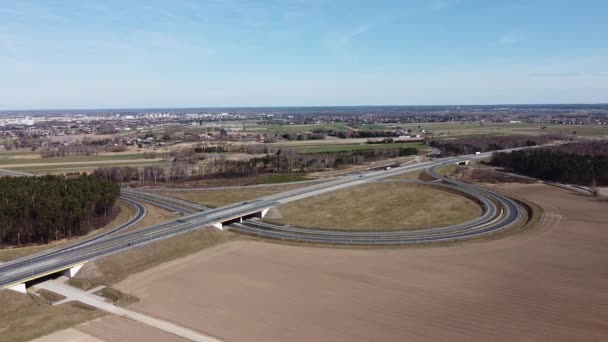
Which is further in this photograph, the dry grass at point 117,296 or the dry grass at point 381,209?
the dry grass at point 381,209

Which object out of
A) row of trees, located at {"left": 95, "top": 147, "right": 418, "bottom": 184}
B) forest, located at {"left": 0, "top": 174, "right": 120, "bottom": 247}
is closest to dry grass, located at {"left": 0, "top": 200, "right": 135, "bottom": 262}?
forest, located at {"left": 0, "top": 174, "right": 120, "bottom": 247}

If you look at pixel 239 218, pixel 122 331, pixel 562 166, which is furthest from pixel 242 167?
pixel 122 331

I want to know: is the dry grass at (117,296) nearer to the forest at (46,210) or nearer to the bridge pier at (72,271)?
the bridge pier at (72,271)

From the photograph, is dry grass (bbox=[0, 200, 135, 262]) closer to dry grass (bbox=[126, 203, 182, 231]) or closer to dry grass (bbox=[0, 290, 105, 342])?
dry grass (bbox=[126, 203, 182, 231])

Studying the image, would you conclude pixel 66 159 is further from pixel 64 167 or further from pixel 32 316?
pixel 32 316

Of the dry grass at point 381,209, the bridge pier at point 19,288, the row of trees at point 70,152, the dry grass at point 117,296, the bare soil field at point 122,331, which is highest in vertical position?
the row of trees at point 70,152

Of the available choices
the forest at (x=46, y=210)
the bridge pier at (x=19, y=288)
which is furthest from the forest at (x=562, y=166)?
the bridge pier at (x=19, y=288)

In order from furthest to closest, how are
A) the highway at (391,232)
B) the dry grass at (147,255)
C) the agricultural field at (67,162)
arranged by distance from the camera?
the agricultural field at (67,162)
the highway at (391,232)
the dry grass at (147,255)
